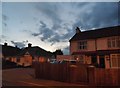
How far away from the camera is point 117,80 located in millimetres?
16484

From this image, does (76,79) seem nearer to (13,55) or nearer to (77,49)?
(77,49)

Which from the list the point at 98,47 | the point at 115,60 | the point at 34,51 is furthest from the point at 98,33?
the point at 34,51

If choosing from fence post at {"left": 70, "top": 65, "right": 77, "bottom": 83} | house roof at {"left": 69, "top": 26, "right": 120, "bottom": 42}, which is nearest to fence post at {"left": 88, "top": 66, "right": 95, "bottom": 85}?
fence post at {"left": 70, "top": 65, "right": 77, "bottom": 83}

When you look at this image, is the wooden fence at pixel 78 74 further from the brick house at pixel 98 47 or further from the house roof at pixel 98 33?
the house roof at pixel 98 33

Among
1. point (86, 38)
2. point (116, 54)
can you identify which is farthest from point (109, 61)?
point (86, 38)

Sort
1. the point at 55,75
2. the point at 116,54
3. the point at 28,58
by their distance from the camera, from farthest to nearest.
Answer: the point at 28,58, the point at 116,54, the point at 55,75

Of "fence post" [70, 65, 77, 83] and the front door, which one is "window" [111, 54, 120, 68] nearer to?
the front door

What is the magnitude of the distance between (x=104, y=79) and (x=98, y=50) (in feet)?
66.1

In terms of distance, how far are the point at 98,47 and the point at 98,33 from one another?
3321 mm

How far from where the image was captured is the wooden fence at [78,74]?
16625 mm

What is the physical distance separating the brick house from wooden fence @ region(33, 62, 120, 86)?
13.8 metres

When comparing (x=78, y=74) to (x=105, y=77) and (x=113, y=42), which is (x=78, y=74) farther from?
(x=113, y=42)

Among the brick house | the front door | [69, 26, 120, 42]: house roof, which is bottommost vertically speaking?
the front door

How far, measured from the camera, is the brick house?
34.2 meters
